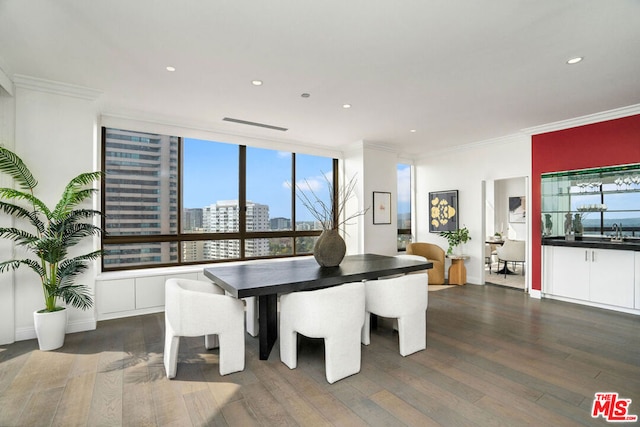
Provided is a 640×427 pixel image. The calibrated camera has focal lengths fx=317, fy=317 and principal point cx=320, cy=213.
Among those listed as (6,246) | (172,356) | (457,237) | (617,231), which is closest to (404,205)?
(457,237)

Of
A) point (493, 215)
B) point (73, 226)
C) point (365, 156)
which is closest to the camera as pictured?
point (73, 226)

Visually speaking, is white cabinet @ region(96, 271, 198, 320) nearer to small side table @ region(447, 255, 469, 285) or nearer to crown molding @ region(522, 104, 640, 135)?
small side table @ region(447, 255, 469, 285)

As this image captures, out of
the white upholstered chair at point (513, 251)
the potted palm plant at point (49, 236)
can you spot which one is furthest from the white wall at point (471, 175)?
the potted palm plant at point (49, 236)

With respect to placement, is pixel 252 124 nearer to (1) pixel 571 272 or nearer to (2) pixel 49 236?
(2) pixel 49 236

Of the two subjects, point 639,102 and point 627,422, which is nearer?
point 627,422

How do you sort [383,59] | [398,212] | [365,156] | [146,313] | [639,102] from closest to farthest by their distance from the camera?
1. [383,59]
2. [639,102]
3. [146,313]
4. [365,156]
5. [398,212]

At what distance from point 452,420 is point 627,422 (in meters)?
1.10

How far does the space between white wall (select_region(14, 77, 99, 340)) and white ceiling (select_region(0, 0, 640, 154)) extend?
0.25m

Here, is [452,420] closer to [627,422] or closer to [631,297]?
[627,422]

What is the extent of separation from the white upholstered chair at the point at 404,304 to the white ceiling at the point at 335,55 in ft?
6.78

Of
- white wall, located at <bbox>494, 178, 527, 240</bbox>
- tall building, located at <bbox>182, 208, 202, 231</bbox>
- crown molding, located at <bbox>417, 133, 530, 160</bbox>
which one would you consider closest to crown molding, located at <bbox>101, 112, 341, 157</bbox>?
tall building, located at <bbox>182, 208, 202, 231</bbox>

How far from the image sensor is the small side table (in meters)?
6.03

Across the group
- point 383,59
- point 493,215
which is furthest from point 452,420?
point 493,215

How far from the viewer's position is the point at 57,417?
2.05 metres
